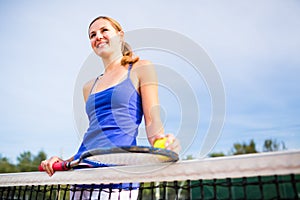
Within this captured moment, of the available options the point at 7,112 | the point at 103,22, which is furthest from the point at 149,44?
the point at 7,112

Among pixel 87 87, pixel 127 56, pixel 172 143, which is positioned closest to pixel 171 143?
pixel 172 143

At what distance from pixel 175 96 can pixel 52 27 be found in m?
6.14

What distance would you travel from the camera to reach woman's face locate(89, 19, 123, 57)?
5.15ft

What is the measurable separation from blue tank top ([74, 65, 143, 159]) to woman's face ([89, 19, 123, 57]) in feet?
0.89

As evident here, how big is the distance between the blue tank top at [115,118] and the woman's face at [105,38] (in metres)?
0.27

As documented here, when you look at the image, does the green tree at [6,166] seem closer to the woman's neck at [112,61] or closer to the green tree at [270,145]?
the green tree at [270,145]

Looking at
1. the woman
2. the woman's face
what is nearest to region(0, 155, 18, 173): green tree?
the woman's face

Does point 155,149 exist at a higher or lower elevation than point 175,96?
lower

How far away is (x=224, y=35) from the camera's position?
8562mm

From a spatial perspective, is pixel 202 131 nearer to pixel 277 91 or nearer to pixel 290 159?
pixel 290 159

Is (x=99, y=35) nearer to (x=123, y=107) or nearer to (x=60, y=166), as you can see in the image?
(x=123, y=107)

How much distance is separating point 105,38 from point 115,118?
524mm

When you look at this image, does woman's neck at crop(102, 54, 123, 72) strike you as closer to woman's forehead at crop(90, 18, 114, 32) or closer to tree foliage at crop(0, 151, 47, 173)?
woman's forehead at crop(90, 18, 114, 32)

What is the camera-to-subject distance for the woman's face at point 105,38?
1570 mm
